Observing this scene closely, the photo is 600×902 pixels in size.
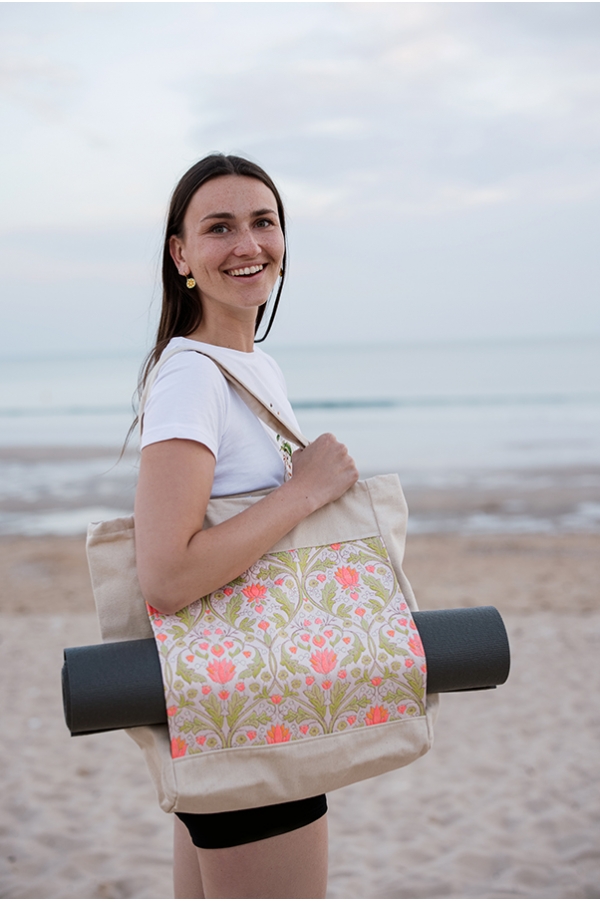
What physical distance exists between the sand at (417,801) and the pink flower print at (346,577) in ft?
7.39

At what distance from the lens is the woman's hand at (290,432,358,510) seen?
1.55m

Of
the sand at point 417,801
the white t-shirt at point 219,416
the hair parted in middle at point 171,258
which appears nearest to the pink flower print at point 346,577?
the white t-shirt at point 219,416

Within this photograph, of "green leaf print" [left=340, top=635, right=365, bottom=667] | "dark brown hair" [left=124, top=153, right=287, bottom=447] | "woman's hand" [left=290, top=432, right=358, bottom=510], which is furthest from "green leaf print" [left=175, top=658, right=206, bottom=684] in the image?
"dark brown hair" [left=124, top=153, right=287, bottom=447]

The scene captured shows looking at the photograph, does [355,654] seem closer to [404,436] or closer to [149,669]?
[149,669]

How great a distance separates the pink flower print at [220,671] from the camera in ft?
4.60

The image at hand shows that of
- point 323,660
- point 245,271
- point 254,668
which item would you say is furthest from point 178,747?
point 245,271

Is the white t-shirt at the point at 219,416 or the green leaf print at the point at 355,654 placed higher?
the white t-shirt at the point at 219,416

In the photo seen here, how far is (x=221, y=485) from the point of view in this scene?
1.57 metres

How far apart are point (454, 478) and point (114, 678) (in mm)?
13729

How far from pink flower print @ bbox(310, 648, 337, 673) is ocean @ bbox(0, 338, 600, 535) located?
43.8 inches

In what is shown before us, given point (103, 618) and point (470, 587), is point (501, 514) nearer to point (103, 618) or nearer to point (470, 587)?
point (470, 587)

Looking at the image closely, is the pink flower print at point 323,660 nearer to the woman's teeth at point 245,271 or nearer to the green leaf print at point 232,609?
the green leaf print at point 232,609

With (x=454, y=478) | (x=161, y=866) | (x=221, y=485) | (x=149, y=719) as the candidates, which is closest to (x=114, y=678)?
(x=149, y=719)

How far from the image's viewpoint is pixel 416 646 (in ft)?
4.91
